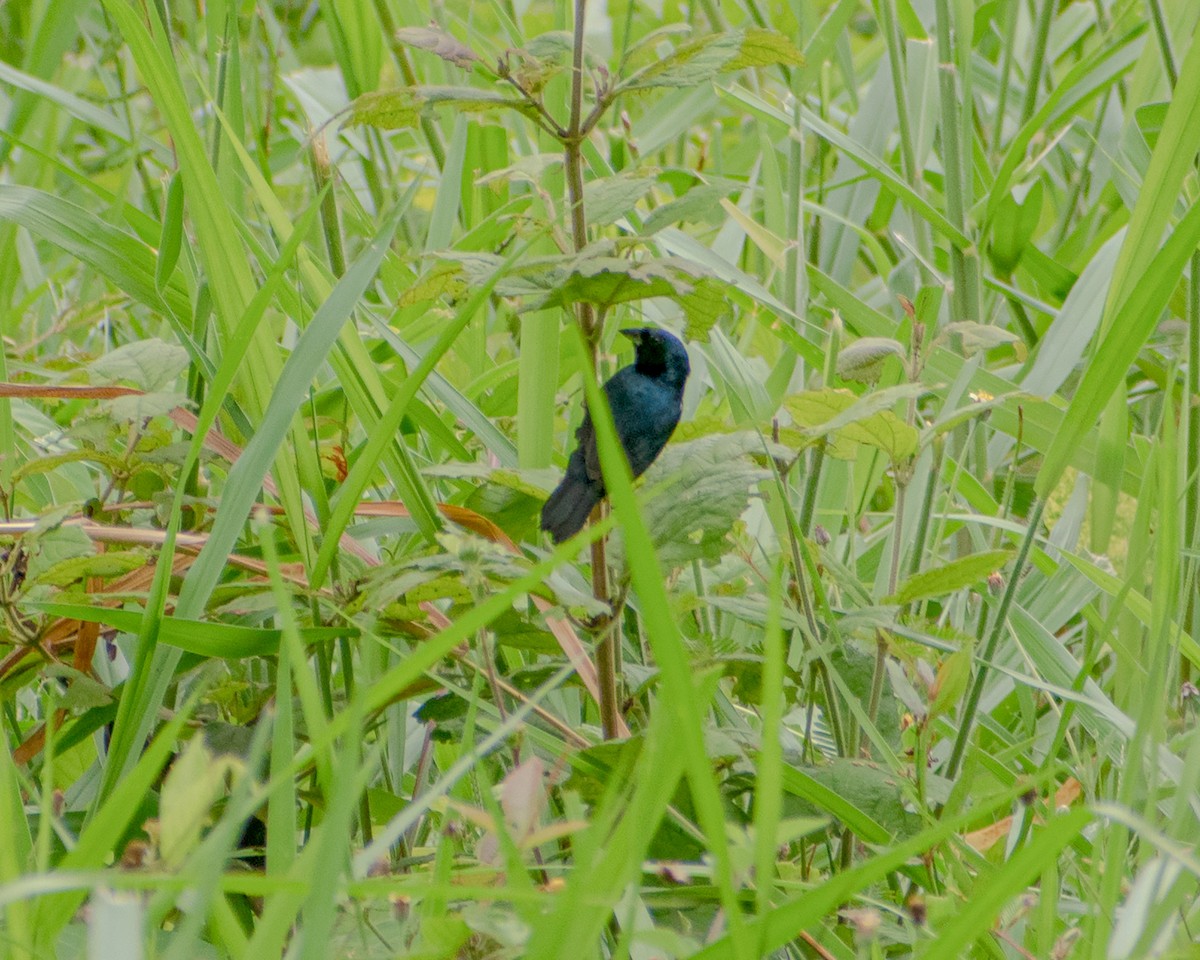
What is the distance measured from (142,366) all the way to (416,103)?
28cm

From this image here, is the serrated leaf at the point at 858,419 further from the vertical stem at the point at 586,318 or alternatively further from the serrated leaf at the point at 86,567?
the serrated leaf at the point at 86,567

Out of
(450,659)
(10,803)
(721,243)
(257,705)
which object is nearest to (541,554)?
(450,659)

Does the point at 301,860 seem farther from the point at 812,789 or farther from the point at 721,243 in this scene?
the point at 721,243

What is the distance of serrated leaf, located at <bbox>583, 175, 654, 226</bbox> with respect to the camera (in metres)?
0.84

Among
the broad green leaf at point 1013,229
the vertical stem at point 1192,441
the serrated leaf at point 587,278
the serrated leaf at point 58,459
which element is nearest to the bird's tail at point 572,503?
the serrated leaf at point 587,278

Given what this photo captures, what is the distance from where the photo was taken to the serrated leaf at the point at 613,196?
84 cm

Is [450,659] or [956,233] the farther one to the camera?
[956,233]

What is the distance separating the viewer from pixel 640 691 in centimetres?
91

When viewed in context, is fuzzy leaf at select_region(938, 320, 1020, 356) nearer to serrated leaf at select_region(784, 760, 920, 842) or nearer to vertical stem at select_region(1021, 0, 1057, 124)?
serrated leaf at select_region(784, 760, 920, 842)

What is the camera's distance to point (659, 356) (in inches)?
38.9

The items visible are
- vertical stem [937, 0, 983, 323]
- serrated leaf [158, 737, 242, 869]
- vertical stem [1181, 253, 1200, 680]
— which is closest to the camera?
serrated leaf [158, 737, 242, 869]

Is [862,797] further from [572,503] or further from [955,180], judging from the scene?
[955,180]

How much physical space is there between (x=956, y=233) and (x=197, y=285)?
0.68 m

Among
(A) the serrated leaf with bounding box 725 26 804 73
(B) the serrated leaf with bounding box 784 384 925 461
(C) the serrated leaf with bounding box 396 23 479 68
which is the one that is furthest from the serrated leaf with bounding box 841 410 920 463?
(C) the serrated leaf with bounding box 396 23 479 68
